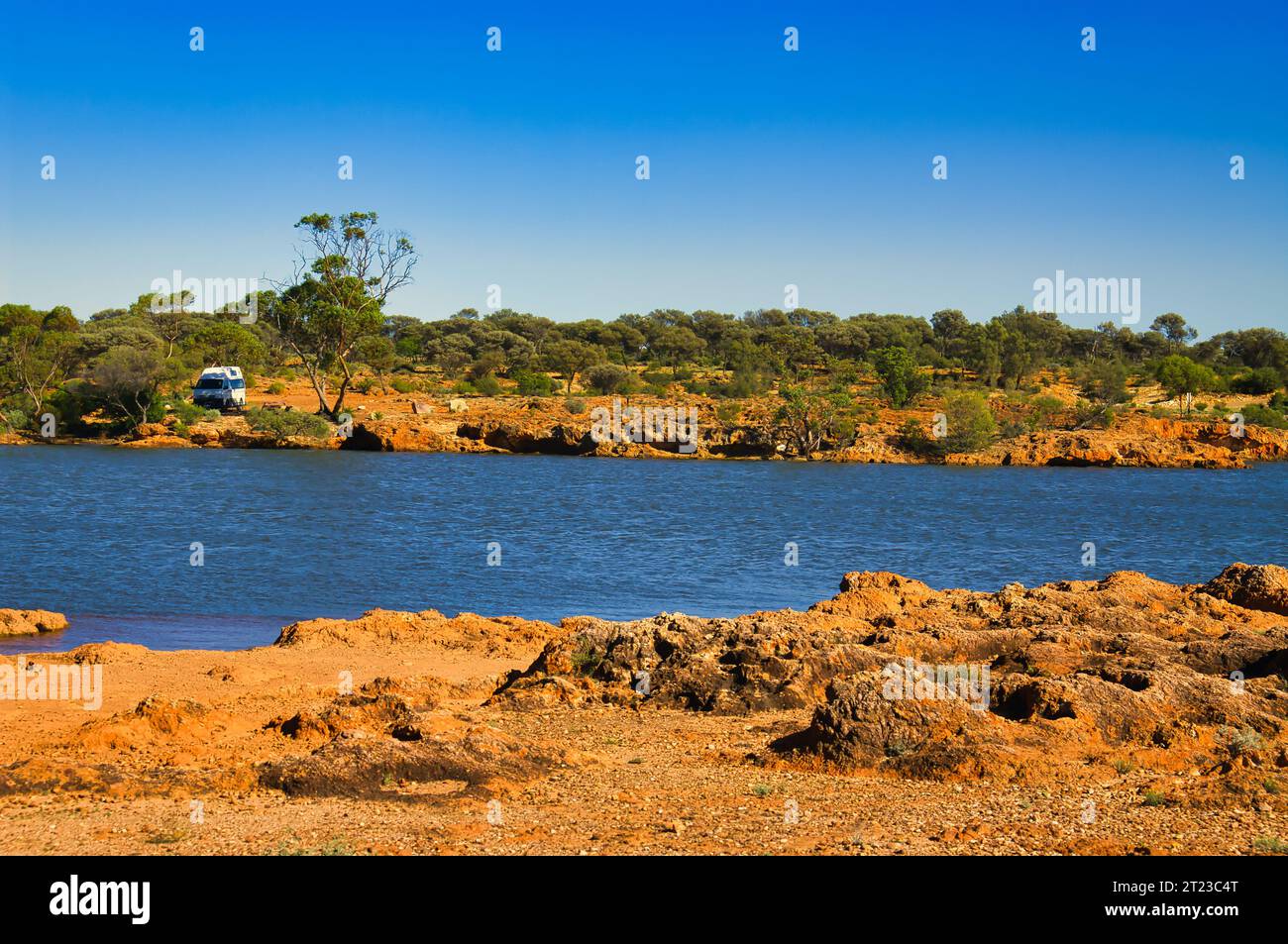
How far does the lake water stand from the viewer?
20.1 metres

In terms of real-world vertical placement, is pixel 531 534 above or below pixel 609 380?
below

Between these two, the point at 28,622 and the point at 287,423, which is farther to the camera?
the point at 287,423

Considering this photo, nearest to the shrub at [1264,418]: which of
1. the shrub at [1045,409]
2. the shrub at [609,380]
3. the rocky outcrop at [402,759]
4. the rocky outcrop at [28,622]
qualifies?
the shrub at [1045,409]

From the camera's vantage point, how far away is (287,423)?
183ft

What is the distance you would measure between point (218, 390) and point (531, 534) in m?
36.6

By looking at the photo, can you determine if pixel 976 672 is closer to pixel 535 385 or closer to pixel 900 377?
pixel 900 377

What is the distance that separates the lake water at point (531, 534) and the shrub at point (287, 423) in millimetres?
5696

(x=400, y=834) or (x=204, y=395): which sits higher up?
(x=204, y=395)

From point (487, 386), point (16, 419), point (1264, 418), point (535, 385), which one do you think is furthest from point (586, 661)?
point (1264, 418)
